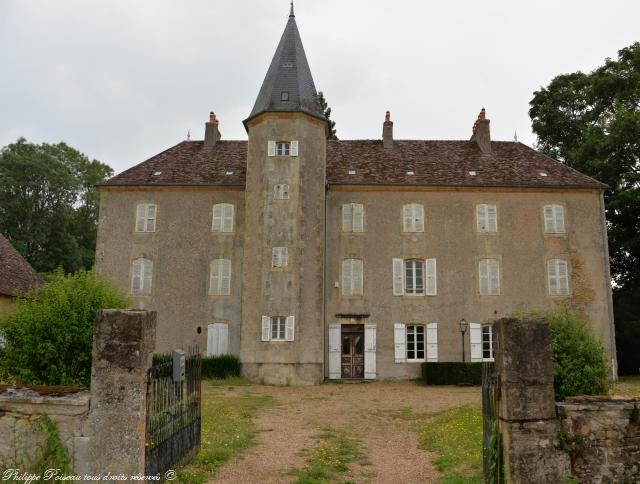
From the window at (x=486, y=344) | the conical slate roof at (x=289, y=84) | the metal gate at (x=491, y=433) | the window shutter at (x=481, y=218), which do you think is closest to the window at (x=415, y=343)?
the window at (x=486, y=344)

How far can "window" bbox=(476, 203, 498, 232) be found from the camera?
853 inches

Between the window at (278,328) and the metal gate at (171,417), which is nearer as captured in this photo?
the metal gate at (171,417)

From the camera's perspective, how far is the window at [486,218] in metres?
21.7

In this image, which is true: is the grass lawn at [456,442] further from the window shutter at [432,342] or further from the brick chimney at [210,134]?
the brick chimney at [210,134]

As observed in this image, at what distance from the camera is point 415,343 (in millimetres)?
20828

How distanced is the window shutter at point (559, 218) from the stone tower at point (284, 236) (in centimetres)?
905

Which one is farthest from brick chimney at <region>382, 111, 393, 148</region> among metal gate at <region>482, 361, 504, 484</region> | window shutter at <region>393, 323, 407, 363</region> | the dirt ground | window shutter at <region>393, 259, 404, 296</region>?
metal gate at <region>482, 361, 504, 484</region>

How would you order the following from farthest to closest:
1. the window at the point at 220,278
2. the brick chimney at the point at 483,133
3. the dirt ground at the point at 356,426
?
1. the brick chimney at the point at 483,133
2. the window at the point at 220,278
3. the dirt ground at the point at 356,426

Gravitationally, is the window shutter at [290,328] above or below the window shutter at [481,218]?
below

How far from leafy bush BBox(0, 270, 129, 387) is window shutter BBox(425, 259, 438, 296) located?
15129mm

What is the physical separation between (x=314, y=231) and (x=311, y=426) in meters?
10.2

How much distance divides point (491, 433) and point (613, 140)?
21938mm

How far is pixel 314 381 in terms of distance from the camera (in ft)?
62.5

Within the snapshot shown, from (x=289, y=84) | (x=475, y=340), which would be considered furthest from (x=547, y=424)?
(x=289, y=84)
